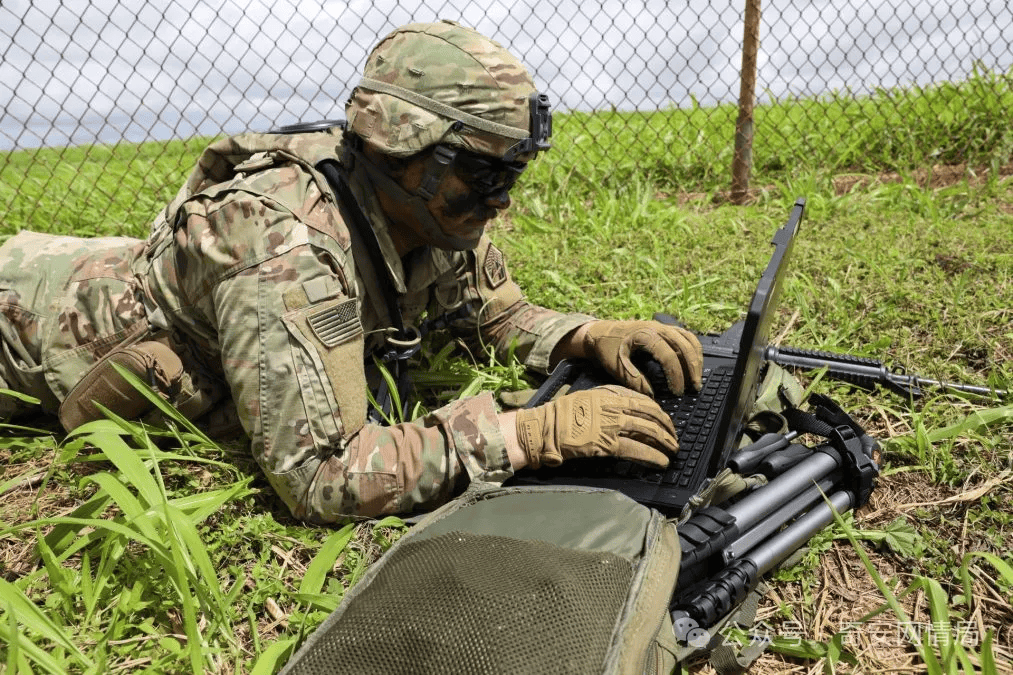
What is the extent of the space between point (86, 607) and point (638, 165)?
4750 millimetres

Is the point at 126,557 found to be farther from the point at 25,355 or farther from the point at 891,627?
the point at 891,627

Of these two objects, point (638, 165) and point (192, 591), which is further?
point (638, 165)

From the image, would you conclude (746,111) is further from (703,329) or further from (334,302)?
(334,302)

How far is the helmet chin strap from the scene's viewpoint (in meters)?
2.25

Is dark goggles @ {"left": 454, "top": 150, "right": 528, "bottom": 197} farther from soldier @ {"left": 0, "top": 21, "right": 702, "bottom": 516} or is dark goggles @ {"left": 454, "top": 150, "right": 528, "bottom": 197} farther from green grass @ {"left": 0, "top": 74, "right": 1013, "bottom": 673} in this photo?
green grass @ {"left": 0, "top": 74, "right": 1013, "bottom": 673}

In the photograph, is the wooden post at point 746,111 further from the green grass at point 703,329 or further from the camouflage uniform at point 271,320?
the camouflage uniform at point 271,320

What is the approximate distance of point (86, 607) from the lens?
1.82m

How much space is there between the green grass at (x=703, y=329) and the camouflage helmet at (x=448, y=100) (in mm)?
1031

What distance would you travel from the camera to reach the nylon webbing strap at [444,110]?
2.20m

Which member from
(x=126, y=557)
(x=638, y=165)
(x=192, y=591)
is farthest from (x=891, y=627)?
(x=638, y=165)

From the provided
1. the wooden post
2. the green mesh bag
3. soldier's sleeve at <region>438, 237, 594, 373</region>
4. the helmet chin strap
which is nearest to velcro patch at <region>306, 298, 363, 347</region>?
the helmet chin strap

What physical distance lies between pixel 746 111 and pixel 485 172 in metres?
3.42

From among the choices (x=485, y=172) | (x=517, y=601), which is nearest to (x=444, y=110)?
(x=485, y=172)

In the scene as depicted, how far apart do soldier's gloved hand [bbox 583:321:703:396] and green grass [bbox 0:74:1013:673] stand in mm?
463
